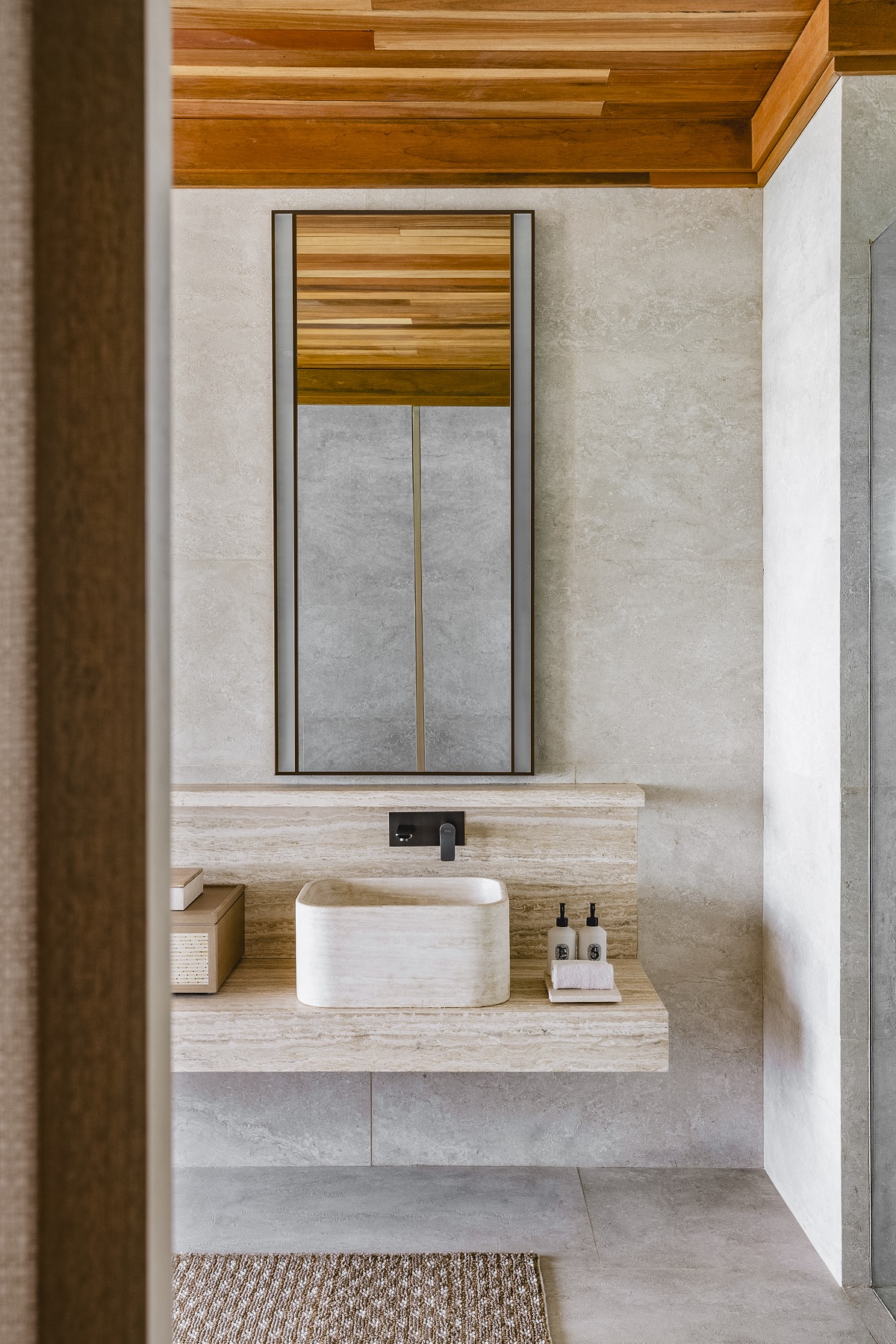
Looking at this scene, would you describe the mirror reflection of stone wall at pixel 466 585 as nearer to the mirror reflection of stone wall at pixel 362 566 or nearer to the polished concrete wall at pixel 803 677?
the mirror reflection of stone wall at pixel 362 566

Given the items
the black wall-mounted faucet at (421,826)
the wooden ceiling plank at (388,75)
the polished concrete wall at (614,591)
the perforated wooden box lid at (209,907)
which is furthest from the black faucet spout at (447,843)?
the wooden ceiling plank at (388,75)

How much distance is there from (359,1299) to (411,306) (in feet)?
6.68

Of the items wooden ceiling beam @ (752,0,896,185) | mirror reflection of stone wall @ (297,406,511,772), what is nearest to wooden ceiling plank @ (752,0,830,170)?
wooden ceiling beam @ (752,0,896,185)

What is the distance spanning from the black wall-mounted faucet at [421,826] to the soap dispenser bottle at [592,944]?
0.34 metres

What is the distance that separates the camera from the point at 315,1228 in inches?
78.5

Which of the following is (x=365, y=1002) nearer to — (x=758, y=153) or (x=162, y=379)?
(x=162, y=379)

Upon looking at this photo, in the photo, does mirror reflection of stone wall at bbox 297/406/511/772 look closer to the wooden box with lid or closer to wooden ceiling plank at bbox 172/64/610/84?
the wooden box with lid

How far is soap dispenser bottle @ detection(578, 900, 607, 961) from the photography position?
2.07m

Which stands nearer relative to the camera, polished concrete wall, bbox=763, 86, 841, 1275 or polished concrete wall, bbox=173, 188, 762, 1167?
polished concrete wall, bbox=763, 86, 841, 1275

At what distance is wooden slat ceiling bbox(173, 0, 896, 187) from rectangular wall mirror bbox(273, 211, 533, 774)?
0.51 feet

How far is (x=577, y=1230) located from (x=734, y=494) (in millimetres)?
1634

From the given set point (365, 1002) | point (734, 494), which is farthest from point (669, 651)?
point (365, 1002)

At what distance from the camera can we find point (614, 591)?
2.26m

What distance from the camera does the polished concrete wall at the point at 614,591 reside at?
7.36 ft
